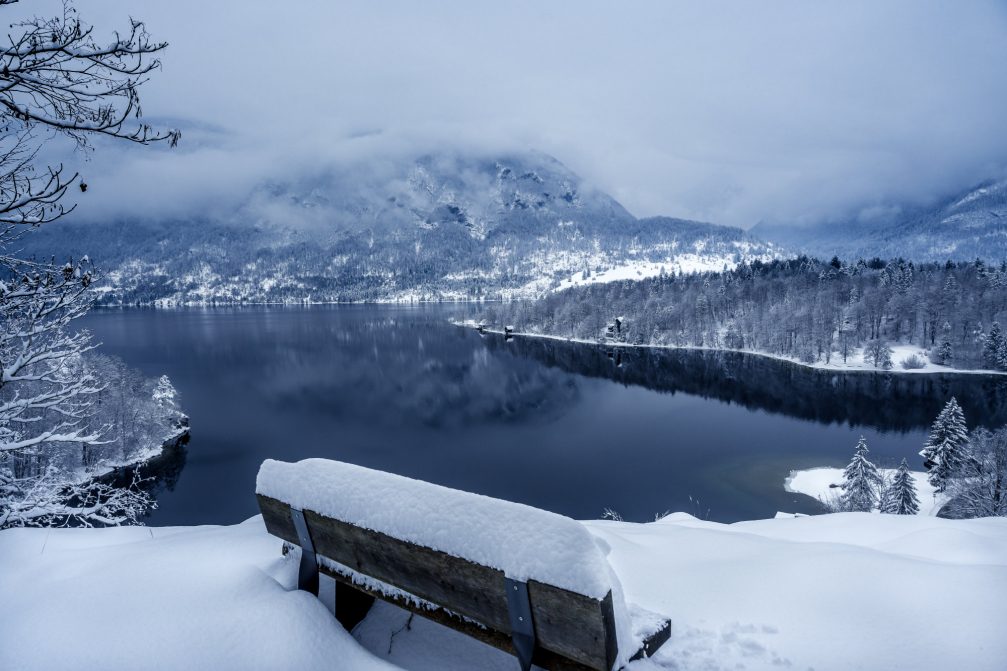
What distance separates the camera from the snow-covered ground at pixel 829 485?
2869cm

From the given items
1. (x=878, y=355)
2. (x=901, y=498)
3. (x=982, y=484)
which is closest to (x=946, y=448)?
(x=982, y=484)

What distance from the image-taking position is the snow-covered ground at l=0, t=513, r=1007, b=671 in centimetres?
290

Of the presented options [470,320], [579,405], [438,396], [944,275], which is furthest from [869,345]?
[470,320]

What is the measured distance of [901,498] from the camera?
2528 centimetres

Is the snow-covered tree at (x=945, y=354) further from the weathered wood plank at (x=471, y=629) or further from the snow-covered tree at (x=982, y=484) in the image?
the weathered wood plank at (x=471, y=629)

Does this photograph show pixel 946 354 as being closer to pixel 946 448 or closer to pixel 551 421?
pixel 946 448

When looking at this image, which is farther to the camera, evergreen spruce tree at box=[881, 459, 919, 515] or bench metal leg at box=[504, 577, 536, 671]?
evergreen spruce tree at box=[881, 459, 919, 515]

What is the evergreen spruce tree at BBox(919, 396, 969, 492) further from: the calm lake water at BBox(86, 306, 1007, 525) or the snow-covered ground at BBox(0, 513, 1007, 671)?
the snow-covered ground at BBox(0, 513, 1007, 671)

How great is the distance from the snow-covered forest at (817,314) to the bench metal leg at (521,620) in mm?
88809

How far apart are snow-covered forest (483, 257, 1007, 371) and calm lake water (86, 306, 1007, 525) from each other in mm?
8980

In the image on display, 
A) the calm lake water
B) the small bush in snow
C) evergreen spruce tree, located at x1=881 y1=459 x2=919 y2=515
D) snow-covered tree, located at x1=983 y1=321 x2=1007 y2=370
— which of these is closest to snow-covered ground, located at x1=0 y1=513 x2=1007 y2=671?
the small bush in snow

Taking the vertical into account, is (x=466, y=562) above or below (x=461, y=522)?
below

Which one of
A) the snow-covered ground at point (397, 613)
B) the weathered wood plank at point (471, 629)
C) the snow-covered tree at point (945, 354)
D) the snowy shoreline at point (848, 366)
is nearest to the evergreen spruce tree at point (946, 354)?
the snow-covered tree at point (945, 354)

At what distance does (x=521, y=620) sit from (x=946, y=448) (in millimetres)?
42369
